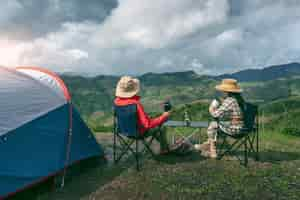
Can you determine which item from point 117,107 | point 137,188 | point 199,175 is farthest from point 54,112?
point 199,175

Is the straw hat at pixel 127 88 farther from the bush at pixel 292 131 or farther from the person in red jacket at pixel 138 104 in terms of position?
the bush at pixel 292 131

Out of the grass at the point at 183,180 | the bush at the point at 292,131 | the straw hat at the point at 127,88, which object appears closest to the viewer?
the grass at the point at 183,180

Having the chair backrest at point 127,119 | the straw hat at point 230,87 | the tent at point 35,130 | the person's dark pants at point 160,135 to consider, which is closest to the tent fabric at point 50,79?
the tent at point 35,130

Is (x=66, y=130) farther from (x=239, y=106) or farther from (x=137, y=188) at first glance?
(x=239, y=106)

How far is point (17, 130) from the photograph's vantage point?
540cm

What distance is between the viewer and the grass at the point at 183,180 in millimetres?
5395

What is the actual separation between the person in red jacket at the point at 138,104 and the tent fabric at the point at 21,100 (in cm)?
138

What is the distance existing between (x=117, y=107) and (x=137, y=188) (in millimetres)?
2138

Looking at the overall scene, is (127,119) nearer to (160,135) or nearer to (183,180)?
(160,135)

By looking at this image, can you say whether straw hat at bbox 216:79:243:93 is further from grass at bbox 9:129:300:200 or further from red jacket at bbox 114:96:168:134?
grass at bbox 9:129:300:200

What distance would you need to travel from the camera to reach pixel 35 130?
578cm

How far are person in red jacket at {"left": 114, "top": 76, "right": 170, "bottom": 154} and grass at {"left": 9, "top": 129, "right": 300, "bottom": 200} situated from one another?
82 cm

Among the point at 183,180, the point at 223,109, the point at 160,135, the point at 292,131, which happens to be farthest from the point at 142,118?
the point at 292,131

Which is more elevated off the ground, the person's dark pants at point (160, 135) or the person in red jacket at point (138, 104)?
the person in red jacket at point (138, 104)
